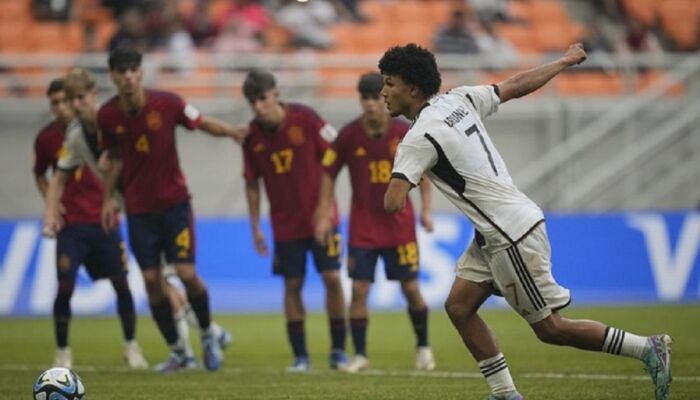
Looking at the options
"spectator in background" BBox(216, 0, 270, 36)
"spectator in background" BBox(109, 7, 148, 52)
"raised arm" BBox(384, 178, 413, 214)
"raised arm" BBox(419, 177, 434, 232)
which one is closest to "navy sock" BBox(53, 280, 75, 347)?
"raised arm" BBox(419, 177, 434, 232)

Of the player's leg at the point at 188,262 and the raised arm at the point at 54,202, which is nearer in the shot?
the player's leg at the point at 188,262

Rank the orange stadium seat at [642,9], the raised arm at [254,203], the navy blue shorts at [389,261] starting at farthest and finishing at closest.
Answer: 1. the orange stadium seat at [642,9]
2. the raised arm at [254,203]
3. the navy blue shorts at [389,261]

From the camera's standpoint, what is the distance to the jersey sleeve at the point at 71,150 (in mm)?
12758

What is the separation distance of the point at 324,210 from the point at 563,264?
803 centimetres

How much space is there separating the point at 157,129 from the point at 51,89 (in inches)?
61.4

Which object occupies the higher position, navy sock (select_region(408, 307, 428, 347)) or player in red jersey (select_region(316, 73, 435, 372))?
player in red jersey (select_region(316, 73, 435, 372))

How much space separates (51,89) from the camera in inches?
516

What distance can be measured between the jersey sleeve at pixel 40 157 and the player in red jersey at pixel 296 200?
2.20 metres

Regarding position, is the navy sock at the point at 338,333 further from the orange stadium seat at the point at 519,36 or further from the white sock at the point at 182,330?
the orange stadium seat at the point at 519,36

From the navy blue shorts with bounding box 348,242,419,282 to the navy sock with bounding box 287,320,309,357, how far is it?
2.25 ft

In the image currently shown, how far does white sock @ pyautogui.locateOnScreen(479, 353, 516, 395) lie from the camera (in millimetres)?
8508

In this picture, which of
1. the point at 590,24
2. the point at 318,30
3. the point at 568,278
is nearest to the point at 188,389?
the point at 568,278

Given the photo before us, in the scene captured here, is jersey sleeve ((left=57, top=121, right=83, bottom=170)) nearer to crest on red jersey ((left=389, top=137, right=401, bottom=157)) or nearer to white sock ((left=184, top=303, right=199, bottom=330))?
white sock ((left=184, top=303, right=199, bottom=330))

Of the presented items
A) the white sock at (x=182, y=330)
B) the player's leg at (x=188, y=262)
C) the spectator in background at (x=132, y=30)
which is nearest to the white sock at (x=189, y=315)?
the white sock at (x=182, y=330)
